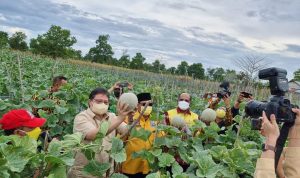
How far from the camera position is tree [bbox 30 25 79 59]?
72312 mm

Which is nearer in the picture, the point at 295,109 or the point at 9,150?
the point at 9,150

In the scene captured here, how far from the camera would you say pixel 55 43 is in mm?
74875

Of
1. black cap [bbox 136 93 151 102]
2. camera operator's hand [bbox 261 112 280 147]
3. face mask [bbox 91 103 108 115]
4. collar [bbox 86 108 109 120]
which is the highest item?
camera operator's hand [bbox 261 112 280 147]

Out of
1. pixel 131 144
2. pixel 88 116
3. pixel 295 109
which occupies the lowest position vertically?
pixel 131 144

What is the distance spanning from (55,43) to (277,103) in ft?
246

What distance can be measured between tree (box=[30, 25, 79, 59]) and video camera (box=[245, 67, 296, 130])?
2736 inches

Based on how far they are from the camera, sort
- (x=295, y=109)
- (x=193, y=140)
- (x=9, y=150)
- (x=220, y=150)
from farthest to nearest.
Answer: (x=193, y=140) < (x=220, y=150) < (x=295, y=109) < (x=9, y=150)

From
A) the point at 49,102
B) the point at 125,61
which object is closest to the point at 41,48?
the point at 125,61

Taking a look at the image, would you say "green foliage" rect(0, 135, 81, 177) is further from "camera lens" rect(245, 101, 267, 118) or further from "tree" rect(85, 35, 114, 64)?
"tree" rect(85, 35, 114, 64)

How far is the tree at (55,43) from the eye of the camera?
7231 cm

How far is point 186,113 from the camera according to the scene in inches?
211

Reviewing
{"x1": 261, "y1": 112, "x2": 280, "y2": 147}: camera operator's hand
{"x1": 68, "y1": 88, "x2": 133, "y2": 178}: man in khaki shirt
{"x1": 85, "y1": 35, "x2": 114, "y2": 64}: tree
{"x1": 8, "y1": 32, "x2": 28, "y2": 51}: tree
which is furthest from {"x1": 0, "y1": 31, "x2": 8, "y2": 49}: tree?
{"x1": 261, "y1": 112, "x2": 280, "y2": 147}: camera operator's hand

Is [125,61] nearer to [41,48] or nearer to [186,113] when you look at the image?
[41,48]

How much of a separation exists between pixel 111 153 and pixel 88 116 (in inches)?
39.6
